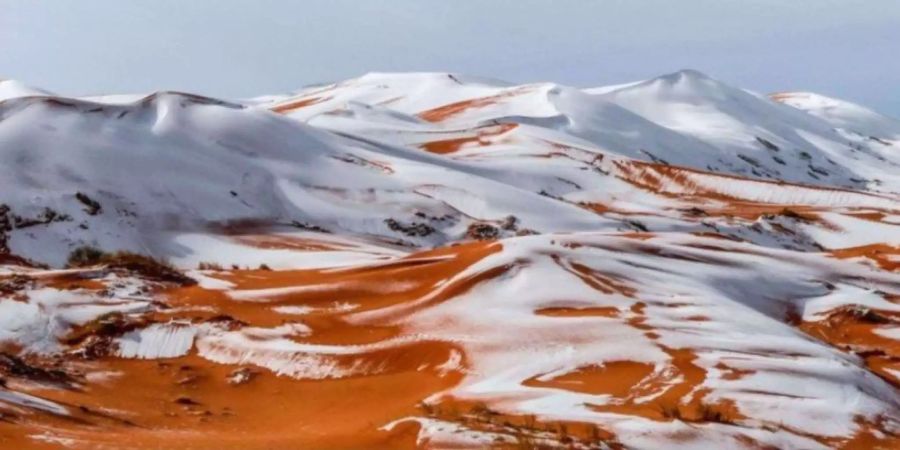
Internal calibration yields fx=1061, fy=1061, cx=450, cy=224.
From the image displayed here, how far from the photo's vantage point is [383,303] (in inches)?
983

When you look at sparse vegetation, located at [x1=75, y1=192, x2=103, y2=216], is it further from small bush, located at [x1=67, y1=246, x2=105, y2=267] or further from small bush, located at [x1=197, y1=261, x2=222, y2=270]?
small bush, located at [x1=197, y1=261, x2=222, y2=270]

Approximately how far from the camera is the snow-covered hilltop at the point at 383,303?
1555 cm

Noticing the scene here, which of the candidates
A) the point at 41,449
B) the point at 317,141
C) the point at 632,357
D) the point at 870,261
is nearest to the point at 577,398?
the point at 632,357

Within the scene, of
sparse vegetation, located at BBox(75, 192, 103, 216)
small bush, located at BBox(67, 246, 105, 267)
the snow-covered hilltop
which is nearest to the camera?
the snow-covered hilltop

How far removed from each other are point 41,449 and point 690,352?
1177cm

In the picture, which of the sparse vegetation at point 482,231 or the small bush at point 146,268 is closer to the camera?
the small bush at point 146,268

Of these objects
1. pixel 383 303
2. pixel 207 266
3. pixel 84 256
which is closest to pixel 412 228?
pixel 207 266

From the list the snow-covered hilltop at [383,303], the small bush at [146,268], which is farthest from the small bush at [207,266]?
the small bush at [146,268]

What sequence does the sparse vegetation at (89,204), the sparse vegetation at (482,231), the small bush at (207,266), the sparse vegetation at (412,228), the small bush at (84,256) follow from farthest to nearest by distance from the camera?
the sparse vegetation at (412,228) < the sparse vegetation at (482,231) < the sparse vegetation at (89,204) < the small bush at (84,256) < the small bush at (207,266)

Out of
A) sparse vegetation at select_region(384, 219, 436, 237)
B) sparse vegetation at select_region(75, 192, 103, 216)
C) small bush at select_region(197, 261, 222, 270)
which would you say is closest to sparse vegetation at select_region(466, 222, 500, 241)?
sparse vegetation at select_region(384, 219, 436, 237)

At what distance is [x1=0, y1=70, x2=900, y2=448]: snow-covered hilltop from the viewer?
1555 cm

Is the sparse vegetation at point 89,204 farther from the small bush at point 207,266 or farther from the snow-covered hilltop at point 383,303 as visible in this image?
the small bush at point 207,266

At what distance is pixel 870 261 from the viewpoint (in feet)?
140

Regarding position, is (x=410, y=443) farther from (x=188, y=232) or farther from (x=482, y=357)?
(x=188, y=232)
